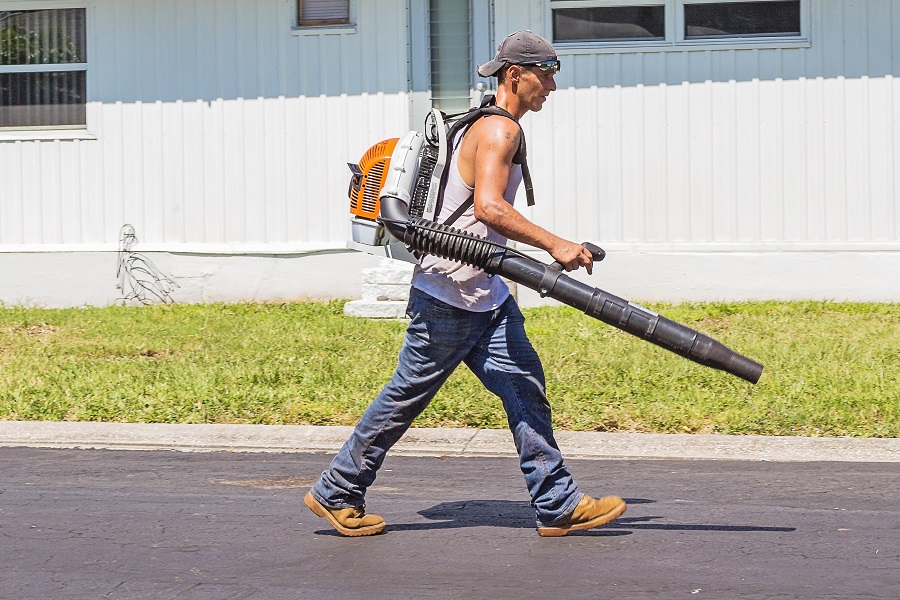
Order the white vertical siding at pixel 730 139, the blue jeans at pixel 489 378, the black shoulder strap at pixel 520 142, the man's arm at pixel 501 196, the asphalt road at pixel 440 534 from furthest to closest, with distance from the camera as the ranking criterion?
1. the white vertical siding at pixel 730 139
2. the blue jeans at pixel 489 378
3. the black shoulder strap at pixel 520 142
4. the man's arm at pixel 501 196
5. the asphalt road at pixel 440 534

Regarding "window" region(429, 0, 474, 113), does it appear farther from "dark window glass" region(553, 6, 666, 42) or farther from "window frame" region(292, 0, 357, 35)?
"dark window glass" region(553, 6, 666, 42)

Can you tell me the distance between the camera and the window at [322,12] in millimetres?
12984

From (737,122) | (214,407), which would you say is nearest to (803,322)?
(737,122)

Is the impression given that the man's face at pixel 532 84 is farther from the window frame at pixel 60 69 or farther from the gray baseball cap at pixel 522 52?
the window frame at pixel 60 69

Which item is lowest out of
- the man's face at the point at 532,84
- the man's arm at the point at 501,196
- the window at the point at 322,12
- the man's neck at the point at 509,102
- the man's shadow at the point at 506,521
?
the man's shadow at the point at 506,521

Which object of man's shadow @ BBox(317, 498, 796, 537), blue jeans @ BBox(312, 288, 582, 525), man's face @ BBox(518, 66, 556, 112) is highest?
man's face @ BBox(518, 66, 556, 112)

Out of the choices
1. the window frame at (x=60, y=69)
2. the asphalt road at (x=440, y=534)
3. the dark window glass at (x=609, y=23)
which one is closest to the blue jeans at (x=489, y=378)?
the asphalt road at (x=440, y=534)

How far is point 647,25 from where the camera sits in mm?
12523

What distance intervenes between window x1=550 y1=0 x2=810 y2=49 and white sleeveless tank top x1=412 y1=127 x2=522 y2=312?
7.82 meters

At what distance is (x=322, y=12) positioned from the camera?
42.7 feet

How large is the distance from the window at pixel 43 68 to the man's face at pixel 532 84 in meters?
9.36

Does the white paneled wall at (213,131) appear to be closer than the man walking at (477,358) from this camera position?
No

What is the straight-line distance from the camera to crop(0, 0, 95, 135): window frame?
526 inches

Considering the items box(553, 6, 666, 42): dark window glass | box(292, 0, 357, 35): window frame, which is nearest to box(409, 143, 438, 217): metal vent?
box(553, 6, 666, 42): dark window glass
